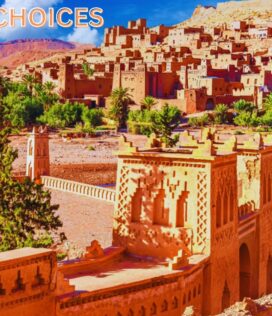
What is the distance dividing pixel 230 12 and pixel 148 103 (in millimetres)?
55146

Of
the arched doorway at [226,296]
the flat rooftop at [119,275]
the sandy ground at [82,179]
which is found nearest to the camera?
the flat rooftop at [119,275]

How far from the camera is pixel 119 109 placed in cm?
4209

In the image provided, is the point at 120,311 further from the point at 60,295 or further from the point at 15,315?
the point at 15,315

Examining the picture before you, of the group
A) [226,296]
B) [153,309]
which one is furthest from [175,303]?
[226,296]

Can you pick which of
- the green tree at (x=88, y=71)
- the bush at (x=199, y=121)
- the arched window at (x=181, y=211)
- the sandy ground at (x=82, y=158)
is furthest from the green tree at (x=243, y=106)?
the arched window at (x=181, y=211)

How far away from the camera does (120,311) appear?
24.8ft

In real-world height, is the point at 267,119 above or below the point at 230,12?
below

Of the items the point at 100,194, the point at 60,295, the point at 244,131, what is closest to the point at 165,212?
the point at 60,295

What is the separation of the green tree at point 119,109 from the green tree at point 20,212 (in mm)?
32178

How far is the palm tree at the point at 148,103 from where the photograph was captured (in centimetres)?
4341

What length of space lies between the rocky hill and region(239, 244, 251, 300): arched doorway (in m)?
71.7

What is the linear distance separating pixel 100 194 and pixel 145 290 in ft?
24.3

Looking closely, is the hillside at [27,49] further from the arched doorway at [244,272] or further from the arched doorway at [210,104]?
the arched doorway at [244,272]

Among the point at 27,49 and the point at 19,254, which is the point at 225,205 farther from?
the point at 27,49
